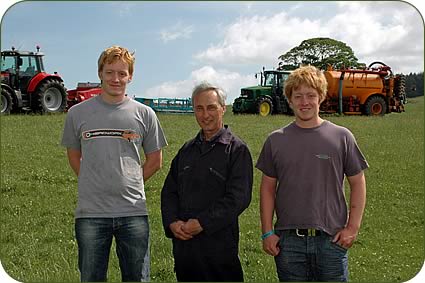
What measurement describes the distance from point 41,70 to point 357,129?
28.3ft

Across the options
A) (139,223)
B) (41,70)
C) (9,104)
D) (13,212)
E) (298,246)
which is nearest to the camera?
(298,246)

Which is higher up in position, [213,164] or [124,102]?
[124,102]

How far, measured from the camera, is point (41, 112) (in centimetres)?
1516

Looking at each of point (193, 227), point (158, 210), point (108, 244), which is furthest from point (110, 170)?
point (158, 210)

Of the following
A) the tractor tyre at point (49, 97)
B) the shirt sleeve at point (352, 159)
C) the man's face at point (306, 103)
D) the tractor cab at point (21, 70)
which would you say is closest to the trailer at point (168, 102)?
the man's face at point (306, 103)

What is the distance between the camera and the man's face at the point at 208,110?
135 inches

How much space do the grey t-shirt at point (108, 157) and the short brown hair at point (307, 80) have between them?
948mm

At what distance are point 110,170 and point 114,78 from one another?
22.3 inches

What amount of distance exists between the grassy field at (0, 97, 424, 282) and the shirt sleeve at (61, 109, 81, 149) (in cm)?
120

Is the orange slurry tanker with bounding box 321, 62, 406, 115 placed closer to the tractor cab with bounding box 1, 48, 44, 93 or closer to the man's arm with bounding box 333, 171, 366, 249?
the tractor cab with bounding box 1, 48, 44, 93

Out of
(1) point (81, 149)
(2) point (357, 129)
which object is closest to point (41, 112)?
(2) point (357, 129)

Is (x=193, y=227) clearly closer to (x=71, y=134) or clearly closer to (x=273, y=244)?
(x=273, y=244)

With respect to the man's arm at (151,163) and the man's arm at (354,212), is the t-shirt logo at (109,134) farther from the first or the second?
the man's arm at (354,212)

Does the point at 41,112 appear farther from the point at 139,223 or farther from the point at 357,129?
the point at 139,223
